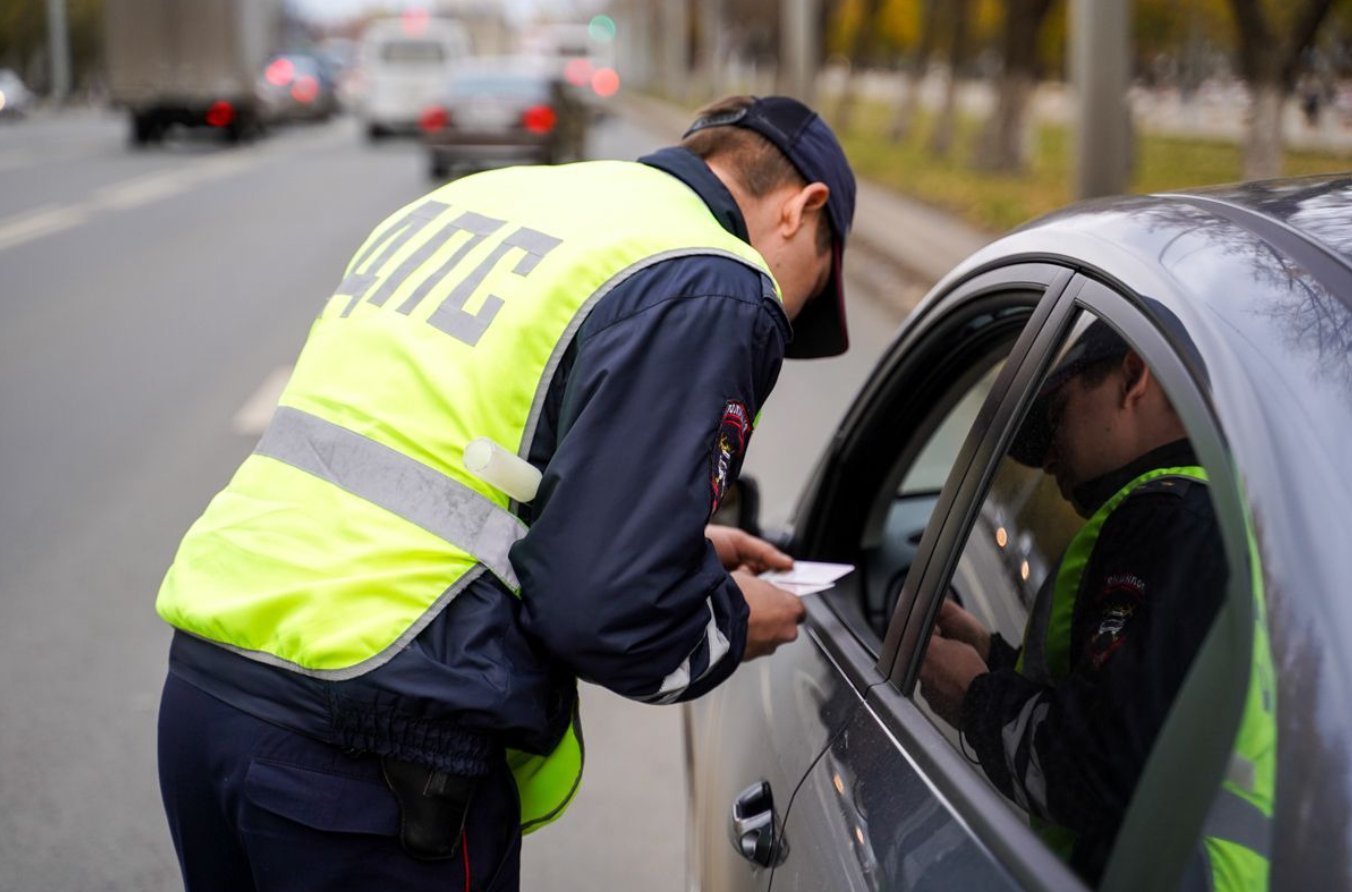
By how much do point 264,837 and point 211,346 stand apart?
8.97 m

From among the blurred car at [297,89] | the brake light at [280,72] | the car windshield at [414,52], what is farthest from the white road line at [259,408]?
the brake light at [280,72]

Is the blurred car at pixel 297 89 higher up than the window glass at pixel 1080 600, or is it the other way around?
the window glass at pixel 1080 600

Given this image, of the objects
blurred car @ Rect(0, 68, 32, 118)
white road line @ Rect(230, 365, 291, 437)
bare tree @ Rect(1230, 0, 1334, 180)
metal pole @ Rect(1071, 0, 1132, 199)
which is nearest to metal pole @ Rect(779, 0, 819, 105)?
bare tree @ Rect(1230, 0, 1334, 180)

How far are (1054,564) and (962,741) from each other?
0.22 m

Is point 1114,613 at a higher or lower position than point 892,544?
→ higher

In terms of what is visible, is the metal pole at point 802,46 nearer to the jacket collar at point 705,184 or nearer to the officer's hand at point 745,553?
the officer's hand at point 745,553

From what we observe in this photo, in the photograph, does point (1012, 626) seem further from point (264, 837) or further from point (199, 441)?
point (199, 441)

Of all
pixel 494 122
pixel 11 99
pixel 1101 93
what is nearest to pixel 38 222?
pixel 494 122

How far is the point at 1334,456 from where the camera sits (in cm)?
128

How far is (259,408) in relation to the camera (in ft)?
28.3

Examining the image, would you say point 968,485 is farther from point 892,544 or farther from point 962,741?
point 892,544

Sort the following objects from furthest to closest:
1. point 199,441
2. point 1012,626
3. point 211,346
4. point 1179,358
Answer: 1. point 211,346
2. point 199,441
3. point 1012,626
4. point 1179,358

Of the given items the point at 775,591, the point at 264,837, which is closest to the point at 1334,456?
the point at 775,591

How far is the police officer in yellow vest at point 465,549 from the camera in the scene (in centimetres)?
180
